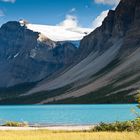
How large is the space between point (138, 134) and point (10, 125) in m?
29.2

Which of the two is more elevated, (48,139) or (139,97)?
(139,97)

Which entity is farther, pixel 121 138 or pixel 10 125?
pixel 10 125

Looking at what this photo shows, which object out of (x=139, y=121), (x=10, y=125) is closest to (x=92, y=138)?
(x=139, y=121)

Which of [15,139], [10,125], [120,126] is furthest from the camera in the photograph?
[10,125]

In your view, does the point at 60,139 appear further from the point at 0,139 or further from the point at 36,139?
the point at 0,139

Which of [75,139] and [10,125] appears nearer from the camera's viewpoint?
[75,139]

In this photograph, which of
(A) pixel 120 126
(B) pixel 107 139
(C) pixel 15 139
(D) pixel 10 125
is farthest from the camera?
(D) pixel 10 125

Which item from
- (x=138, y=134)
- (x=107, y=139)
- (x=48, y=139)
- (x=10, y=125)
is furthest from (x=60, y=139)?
(x=10, y=125)

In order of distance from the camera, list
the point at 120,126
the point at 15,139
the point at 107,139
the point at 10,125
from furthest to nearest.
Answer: the point at 10,125 → the point at 120,126 → the point at 15,139 → the point at 107,139

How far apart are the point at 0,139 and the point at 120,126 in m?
14.5

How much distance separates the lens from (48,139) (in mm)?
35719

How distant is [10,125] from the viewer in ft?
206

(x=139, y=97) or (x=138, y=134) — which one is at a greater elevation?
(x=139, y=97)

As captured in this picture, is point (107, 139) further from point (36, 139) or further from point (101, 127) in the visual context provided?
point (101, 127)
